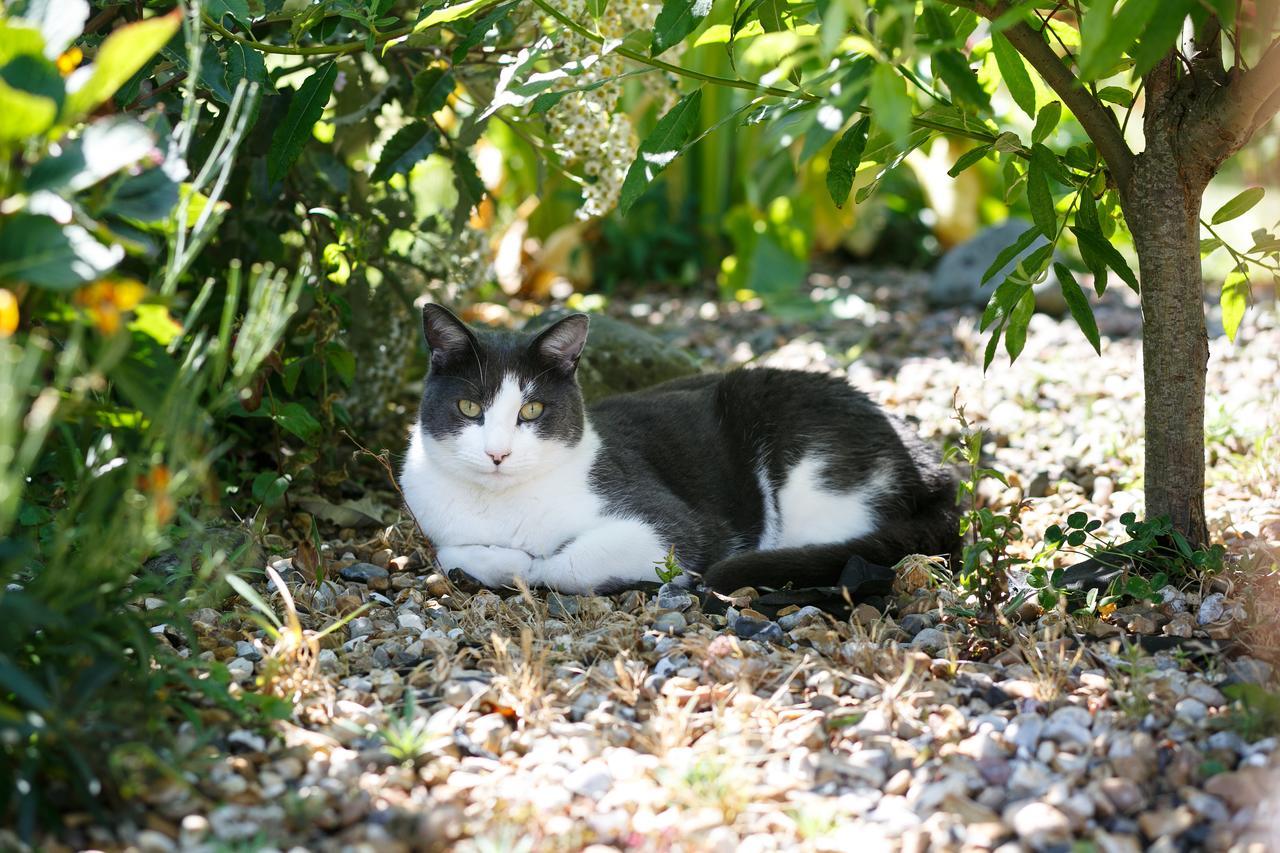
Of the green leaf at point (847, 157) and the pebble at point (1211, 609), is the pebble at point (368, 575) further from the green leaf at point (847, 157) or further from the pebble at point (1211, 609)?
the pebble at point (1211, 609)

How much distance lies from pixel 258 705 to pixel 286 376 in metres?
1.39

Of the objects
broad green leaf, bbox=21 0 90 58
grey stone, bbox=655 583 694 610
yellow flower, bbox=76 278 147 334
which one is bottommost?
grey stone, bbox=655 583 694 610

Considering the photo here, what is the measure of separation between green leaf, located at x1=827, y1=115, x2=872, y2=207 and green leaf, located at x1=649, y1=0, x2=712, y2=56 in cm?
47

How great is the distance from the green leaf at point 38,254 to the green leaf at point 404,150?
170 cm

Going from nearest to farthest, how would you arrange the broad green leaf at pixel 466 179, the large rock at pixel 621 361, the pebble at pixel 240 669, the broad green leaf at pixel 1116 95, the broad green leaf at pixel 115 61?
the broad green leaf at pixel 115 61 → the pebble at pixel 240 669 → the broad green leaf at pixel 1116 95 → the broad green leaf at pixel 466 179 → the large rock at pixel 621 361

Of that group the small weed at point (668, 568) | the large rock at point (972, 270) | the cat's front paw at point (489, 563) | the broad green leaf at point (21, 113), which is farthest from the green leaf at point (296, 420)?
the large rock at point (972, 270)

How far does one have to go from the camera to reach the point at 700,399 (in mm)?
A: 3625

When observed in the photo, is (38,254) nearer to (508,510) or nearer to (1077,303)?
(508,510)

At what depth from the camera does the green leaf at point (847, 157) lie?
2633mm

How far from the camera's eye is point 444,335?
3219 millimetres

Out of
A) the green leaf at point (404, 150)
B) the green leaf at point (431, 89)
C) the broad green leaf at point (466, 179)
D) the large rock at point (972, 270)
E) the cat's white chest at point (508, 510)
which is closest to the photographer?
the cat's white chest at point (508, 510)

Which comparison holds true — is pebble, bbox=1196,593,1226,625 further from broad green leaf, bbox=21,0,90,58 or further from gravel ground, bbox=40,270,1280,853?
broad green leaf, bbox=21,0,90,58

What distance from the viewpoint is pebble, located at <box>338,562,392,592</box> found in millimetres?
3119

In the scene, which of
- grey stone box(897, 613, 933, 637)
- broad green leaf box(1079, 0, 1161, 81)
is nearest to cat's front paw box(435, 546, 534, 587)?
grey stone box(897, 613, 933, 637)
